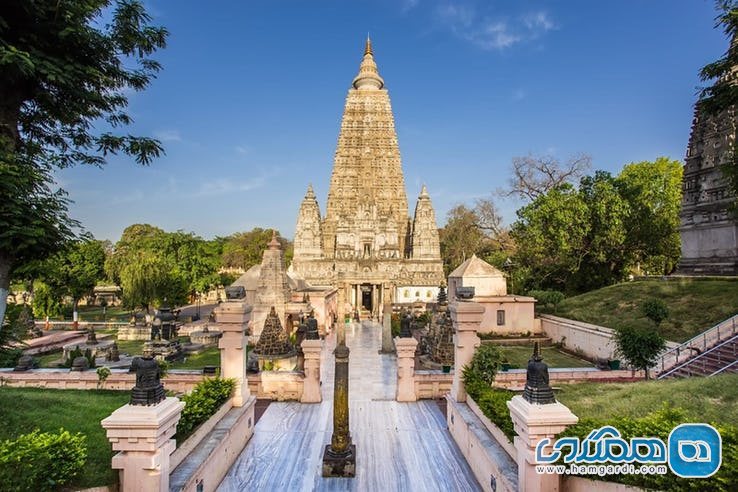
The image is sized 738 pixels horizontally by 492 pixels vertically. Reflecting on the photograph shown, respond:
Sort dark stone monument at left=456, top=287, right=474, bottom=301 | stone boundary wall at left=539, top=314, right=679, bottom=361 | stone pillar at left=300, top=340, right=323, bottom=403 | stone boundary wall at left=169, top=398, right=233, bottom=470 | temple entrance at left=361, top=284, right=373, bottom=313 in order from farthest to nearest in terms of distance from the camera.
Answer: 1. temple entrance at left=361, top=284, right=373, bottom=313
2. stone boundary wall at left=539, top=314, right=679, bottom=361
3. stone pillar at left=300, top=340, right=323, bottom=403
4. dark stone monument at left=456, top=287, right=474, bottom=301
5. stone boundary wall at left=169, top=398, right=233, bottom=470

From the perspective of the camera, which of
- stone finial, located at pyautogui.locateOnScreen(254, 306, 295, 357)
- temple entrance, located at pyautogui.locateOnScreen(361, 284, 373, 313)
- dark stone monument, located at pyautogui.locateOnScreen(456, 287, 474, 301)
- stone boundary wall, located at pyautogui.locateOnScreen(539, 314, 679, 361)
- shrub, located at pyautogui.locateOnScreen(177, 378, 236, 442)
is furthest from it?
temple entrance, located at pyautogui.locateOnScreen(361, 284, 373, 313)

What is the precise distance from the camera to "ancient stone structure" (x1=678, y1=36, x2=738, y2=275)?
Result: 69.9 ft

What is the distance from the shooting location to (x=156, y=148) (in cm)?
884

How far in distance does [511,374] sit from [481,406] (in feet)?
14.7

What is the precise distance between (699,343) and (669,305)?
550 centimetres

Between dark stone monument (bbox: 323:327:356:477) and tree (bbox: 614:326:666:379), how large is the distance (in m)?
8.99

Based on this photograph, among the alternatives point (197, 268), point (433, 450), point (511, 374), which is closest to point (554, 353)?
point (511, 374)

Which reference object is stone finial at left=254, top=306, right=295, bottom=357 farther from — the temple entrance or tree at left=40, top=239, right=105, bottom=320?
the temple entrance

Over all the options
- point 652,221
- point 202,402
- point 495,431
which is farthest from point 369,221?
point 495,431

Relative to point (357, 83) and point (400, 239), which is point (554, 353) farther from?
point (357, 83)

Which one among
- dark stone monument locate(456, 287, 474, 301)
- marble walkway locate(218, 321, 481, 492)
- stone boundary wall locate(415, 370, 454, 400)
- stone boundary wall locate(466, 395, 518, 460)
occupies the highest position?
dark stone monument locate(456, 287, 474, 301)

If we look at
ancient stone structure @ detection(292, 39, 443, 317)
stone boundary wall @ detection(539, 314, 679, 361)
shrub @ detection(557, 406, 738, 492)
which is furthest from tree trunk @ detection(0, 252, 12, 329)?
ancient stone structure @ detection(292, 39, 443, 317)

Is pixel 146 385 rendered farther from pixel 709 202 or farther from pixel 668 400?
pixel 709 202

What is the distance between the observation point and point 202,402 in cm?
767
